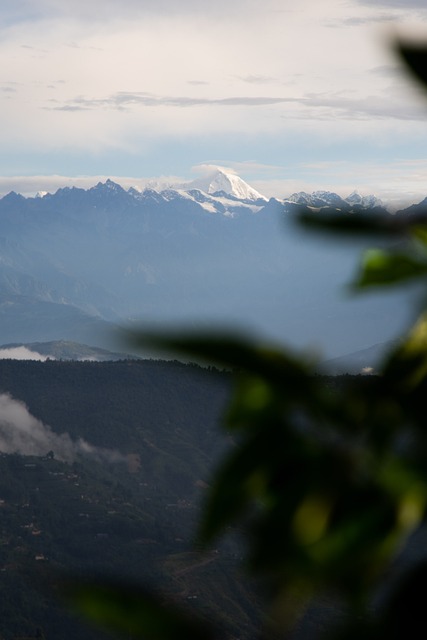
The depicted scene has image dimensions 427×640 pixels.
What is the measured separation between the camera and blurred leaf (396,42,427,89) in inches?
43.0

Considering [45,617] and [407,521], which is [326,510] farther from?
[45,617]

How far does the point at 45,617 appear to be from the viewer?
177125 millimetres

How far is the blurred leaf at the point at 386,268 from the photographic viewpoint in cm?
122

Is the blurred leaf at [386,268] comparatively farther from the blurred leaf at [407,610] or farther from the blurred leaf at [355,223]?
the blurred leaf at [407,610]

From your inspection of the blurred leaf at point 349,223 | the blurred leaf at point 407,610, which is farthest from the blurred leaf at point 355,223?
the blurred leaf at point 407,610

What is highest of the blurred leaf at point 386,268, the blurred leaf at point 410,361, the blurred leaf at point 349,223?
the blurred leaf at point 349,223

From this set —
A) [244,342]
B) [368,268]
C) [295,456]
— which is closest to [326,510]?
[295,456]

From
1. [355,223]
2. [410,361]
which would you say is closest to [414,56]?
[355,223]

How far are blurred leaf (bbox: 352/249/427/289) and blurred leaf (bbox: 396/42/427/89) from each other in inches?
9.3

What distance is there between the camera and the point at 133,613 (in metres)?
1.03

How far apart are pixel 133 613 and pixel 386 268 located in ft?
1.79

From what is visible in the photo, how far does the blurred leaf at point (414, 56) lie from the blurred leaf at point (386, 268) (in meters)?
0.24

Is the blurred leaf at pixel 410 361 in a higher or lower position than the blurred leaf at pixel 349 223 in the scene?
lower

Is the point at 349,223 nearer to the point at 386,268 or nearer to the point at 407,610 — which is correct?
the point at 386,268
